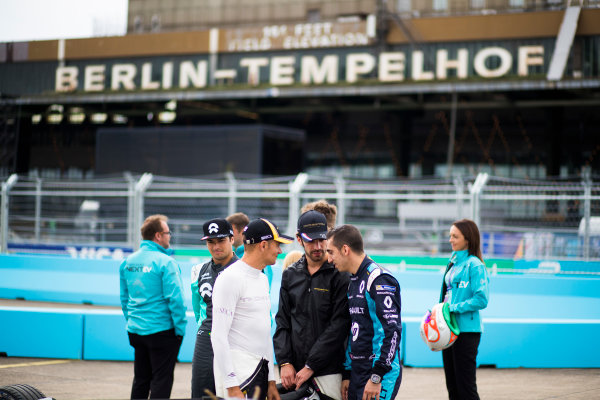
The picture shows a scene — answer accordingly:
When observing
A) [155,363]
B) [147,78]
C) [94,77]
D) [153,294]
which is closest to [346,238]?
[153,294]

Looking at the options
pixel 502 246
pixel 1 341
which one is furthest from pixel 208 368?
pixel 502 246

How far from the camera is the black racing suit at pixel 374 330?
4.82 meters

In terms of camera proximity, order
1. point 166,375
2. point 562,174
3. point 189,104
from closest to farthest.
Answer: point 166,375 < point 562,174 < point 189,104

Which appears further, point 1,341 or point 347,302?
point 1,341

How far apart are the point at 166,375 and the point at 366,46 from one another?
2563 centimetres

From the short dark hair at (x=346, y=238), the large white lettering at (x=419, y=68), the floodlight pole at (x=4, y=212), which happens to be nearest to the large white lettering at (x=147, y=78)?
the large white lettering at (x=419, y=68)

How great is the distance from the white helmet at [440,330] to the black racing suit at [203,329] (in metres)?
1.69

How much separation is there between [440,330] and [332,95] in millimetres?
23723

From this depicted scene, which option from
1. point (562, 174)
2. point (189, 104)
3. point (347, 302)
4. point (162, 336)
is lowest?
point (162, 336)

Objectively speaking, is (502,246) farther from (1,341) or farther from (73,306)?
(1,341)

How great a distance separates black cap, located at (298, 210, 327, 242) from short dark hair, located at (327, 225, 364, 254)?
0.09 m

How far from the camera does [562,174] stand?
1212 inches

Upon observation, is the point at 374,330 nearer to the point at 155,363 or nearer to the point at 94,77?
the point at 155,363

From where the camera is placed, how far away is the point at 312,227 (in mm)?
5051
